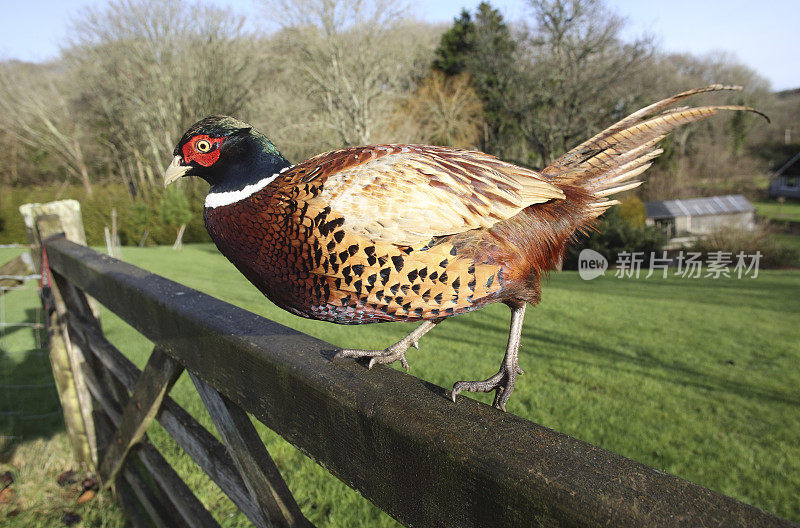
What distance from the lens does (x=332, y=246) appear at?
114cm

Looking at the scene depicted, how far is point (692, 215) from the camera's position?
813 inches

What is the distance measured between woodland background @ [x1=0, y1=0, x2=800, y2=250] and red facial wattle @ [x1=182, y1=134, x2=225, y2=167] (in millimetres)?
5709

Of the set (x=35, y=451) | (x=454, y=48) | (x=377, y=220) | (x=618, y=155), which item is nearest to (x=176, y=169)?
(x=377, y=220)

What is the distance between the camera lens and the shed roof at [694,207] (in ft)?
68.0

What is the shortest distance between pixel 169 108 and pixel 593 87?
15.9m

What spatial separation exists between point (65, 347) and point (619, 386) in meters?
5.14

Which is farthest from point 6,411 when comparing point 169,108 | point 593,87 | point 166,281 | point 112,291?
point 593,87

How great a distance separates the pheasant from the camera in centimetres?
114

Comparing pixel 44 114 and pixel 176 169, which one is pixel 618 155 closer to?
pixel 176 169

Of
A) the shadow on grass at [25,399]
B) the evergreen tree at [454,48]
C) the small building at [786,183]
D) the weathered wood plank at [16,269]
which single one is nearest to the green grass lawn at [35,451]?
the shadow on grass at [25,399]

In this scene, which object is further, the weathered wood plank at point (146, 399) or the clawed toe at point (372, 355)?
the weathered wood plank at point (146, 399)

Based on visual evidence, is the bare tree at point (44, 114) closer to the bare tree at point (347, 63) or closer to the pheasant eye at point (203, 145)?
the bare tree at point (347, 63)

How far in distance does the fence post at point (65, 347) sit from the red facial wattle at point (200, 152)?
375cm

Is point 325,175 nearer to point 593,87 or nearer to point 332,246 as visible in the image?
point 332,246
